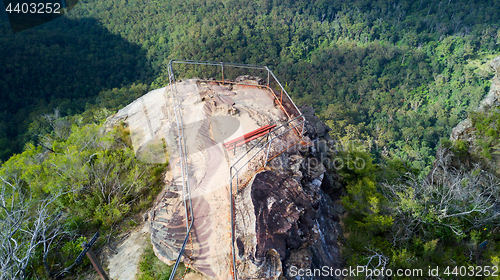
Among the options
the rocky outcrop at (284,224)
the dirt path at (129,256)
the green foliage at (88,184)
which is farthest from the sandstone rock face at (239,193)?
the green foliage at (88,184)

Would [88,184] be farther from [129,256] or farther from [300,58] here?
[300,58]

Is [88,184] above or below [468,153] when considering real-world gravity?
above

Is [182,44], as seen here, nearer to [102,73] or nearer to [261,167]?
[102,73]

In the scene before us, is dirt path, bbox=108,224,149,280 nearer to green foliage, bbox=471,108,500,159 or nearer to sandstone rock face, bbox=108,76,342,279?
sandstone rock face, bbox=108,76,342,279

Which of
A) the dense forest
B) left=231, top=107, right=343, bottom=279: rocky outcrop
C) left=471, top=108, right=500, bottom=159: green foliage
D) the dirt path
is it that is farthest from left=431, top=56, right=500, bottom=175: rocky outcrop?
the dirt path

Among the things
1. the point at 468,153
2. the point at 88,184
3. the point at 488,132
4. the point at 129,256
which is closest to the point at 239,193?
the point at 129,256

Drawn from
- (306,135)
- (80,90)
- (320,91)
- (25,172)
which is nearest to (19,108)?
(80,90)

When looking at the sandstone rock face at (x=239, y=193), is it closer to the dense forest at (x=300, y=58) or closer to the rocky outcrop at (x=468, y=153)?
the dense forest at (x=300, y=58)
